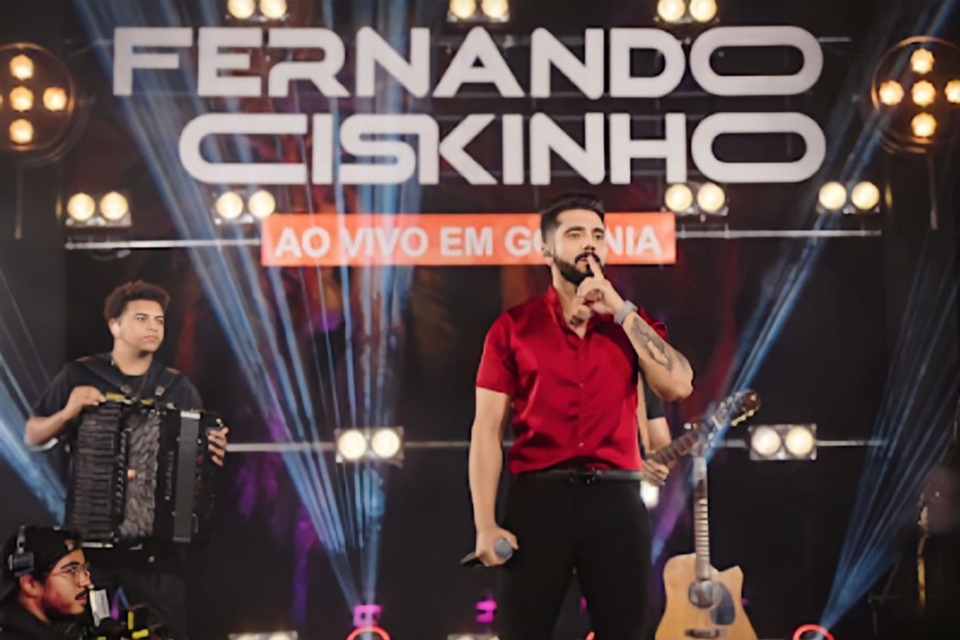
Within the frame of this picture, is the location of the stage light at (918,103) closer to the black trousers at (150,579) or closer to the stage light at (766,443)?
the stage light at (766,443)

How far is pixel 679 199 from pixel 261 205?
167 centimetres

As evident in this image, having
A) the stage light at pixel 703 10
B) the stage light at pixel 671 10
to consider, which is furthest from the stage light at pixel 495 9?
the stage light at pixel 703 10

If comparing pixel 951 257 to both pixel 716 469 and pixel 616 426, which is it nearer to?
pixel 716 469

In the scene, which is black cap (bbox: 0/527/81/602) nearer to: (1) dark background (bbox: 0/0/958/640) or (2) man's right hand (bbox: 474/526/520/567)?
(1) dark background (bbox: 0/0/958/640)

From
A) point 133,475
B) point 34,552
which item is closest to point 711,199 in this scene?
point 133,475

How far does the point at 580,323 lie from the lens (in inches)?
174

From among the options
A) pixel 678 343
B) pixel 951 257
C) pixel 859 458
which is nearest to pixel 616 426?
pixel 678 343

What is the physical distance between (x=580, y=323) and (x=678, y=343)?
3.42 feet

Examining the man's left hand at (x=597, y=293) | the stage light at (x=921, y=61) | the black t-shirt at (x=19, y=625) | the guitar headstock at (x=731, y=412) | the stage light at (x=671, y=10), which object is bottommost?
the black t-shirt at (x=19, y=625)

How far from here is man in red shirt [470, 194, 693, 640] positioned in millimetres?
3986

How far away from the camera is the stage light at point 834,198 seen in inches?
212

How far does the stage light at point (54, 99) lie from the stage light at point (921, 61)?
134 inches

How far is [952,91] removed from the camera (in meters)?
5.40

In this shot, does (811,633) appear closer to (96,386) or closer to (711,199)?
(711,199)
